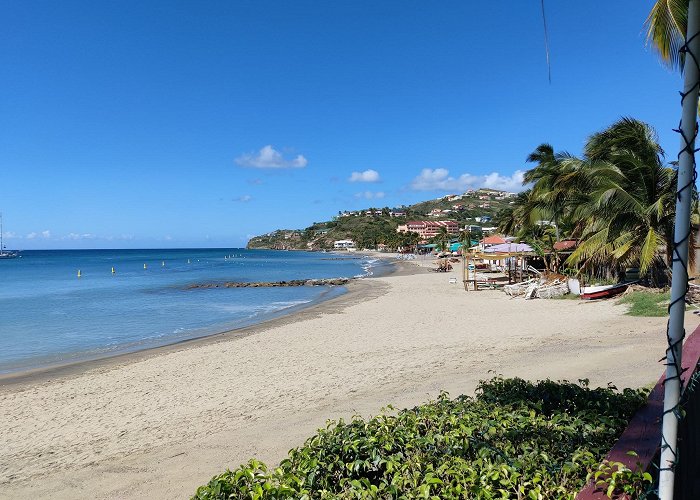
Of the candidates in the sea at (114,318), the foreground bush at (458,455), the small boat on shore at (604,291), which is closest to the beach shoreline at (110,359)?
the sea at (114,318)

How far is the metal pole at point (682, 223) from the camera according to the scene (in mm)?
1551

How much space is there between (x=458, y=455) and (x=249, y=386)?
7.36 m

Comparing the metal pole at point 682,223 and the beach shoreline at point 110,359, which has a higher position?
the metal pole at point 682,223

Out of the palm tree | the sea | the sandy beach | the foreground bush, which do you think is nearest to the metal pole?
the foreground bush

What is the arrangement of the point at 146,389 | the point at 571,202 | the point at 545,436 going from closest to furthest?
the point at 545,436 → the point at 146,389 → the point at 571,202

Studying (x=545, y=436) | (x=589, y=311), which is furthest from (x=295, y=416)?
(x=589, y=311)

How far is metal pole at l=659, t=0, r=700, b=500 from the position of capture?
1.55 m

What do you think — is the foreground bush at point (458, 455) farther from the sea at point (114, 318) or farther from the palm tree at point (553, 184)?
the palm tree at point (553, 184)

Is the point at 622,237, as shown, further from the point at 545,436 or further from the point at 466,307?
the point at 545,436

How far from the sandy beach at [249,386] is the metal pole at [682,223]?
361 centimetres

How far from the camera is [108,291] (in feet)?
129

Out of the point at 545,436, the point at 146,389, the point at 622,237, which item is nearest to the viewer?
the point at 545,436

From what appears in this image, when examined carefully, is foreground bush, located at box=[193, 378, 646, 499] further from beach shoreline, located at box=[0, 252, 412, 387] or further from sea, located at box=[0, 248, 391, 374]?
sea, located at box=[0, 248, 391, 374]

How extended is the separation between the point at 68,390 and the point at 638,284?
1984 centimetres
